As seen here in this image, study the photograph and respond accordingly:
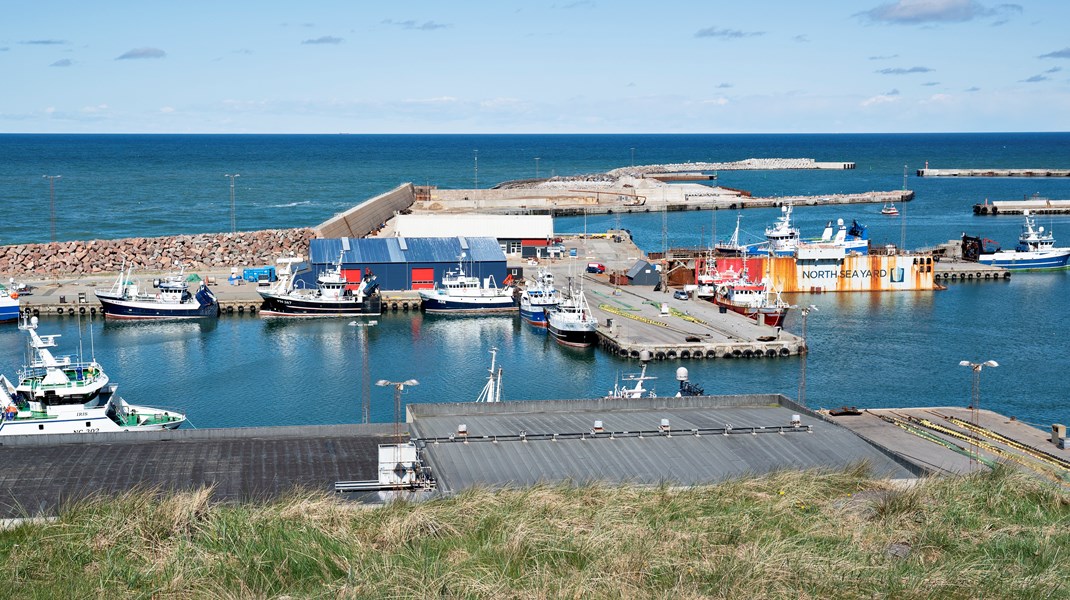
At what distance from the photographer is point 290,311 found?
2419 inches

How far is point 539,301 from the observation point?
59281 millimetres

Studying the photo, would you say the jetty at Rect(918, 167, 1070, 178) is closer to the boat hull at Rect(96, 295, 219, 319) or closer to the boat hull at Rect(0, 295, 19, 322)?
the boat hull at Rect(96, 295, 219, 319)

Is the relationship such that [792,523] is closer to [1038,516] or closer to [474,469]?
[1038,516]

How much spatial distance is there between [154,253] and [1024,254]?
64.8m

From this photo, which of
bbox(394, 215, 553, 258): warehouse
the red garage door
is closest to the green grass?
the red garage door

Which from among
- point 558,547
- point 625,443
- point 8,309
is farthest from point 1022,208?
point 558,547

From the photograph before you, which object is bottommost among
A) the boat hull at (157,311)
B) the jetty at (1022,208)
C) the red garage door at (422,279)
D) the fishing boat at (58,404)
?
the fishing boat at (58,404)

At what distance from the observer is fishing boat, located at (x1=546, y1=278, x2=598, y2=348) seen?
175 ft

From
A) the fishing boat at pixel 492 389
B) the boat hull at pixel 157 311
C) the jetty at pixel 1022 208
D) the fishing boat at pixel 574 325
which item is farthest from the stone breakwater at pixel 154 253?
the jetty at pixel 1022 208

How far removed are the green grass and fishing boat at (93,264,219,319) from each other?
140 feet

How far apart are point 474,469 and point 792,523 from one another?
26.5ft

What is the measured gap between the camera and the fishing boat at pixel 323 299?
61.4 metres

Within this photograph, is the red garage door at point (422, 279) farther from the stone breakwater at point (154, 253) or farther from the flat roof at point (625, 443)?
the flat roof at point (625, 443)

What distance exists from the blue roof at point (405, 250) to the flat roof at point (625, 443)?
Result: 38.7 meters
